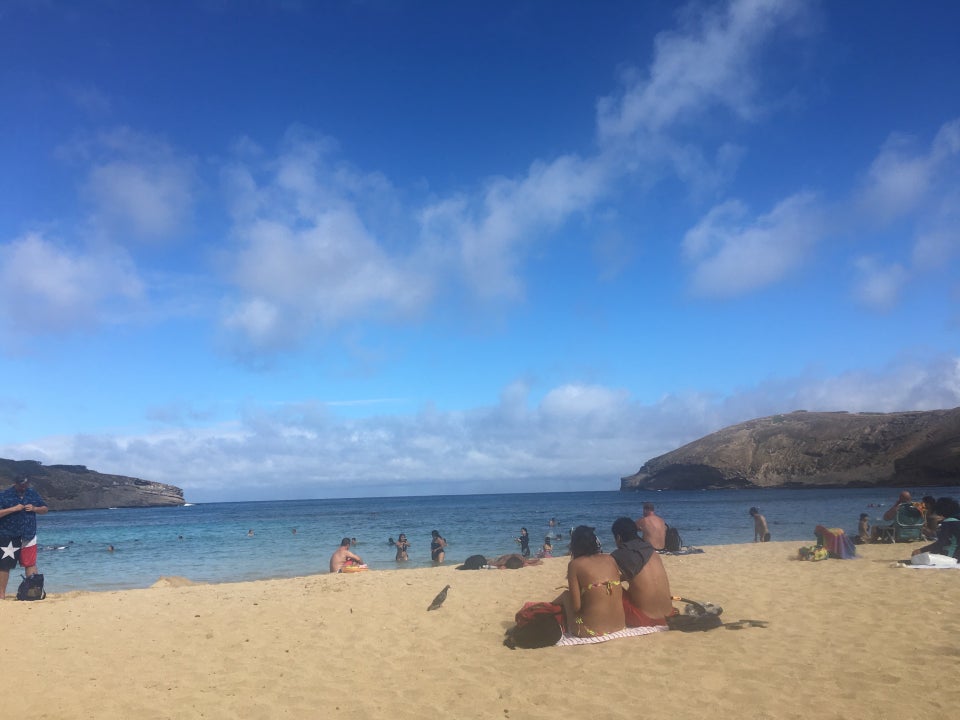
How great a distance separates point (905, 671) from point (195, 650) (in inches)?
320

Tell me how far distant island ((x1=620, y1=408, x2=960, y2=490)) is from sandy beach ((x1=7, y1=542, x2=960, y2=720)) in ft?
327

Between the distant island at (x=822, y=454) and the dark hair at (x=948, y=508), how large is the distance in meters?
92.0

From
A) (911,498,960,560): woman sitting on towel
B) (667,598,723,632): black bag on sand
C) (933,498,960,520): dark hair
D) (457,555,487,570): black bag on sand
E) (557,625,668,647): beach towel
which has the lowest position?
(457,555,487,570): black bag on sand

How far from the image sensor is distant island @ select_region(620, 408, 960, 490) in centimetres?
9231

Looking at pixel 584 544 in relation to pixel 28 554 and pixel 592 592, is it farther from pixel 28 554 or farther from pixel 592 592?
pixel 28 554

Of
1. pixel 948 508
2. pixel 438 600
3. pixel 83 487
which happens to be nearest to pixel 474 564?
pixel 438 600

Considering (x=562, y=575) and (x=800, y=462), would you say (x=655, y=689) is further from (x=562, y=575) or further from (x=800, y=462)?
(x=800, y=462)

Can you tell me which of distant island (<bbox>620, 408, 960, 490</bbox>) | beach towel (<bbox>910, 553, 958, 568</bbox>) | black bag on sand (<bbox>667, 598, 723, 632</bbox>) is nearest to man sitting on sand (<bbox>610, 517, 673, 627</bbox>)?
black bag on sand (<bbox>667, 598, 723, 632</bbox>)

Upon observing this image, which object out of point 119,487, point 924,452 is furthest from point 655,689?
point 119,487

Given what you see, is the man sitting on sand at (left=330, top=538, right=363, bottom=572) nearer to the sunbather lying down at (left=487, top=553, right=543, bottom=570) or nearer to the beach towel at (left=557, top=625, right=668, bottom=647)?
the sunbather lying down at (left=487, top=553, right=543, bottom=570)

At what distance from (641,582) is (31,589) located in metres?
11.2

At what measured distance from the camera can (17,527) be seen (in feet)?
38.0

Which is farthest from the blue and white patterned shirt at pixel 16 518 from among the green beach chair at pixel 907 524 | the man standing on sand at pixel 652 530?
the green beach chair at pixel 907 524

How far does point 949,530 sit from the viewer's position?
1195 centimetres
